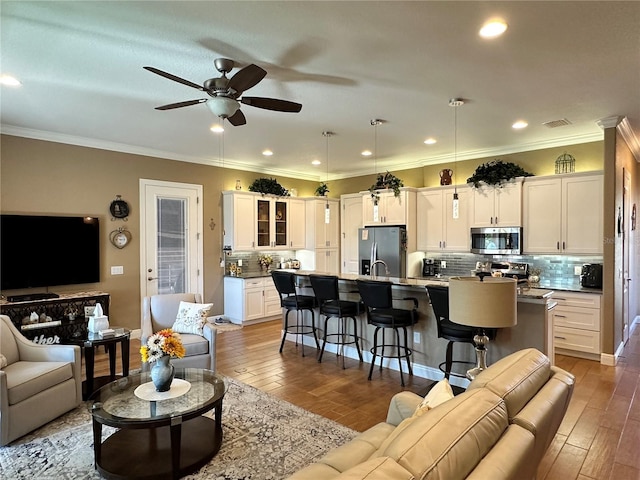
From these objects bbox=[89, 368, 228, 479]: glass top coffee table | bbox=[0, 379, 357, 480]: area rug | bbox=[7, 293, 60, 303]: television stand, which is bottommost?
bbox=[0, 379, 357, 480]: area rug

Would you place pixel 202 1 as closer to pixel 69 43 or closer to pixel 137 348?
pixel 69 43

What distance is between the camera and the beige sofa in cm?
109

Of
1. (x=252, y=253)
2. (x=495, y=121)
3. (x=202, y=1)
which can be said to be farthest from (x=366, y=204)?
(x=202, y=1)

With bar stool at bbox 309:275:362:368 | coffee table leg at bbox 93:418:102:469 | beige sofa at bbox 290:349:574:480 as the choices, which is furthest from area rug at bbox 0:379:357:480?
bar stool at bbox 309:275:362:368

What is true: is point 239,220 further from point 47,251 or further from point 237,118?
point 237,118

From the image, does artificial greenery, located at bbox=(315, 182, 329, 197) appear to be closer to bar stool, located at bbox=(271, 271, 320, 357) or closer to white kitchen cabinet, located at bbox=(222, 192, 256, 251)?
white kitchen cabinet, located at bbox=(222, 192, 256, 251)

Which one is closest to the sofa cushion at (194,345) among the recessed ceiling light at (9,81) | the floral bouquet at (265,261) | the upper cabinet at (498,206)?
the recessed ceiling light at (9,81)

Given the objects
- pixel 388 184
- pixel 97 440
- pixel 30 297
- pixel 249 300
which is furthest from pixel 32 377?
pixel 388 184

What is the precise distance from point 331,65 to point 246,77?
28.6 inches

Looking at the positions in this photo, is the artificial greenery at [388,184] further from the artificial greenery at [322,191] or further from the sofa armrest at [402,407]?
the sofa armrest at [402,407]

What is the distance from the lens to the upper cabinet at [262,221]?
6746 mm

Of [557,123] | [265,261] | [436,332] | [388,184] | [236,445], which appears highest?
[557,123]

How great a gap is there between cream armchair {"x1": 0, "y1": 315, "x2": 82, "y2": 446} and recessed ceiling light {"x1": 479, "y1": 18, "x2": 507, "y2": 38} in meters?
3.98

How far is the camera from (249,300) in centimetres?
663
